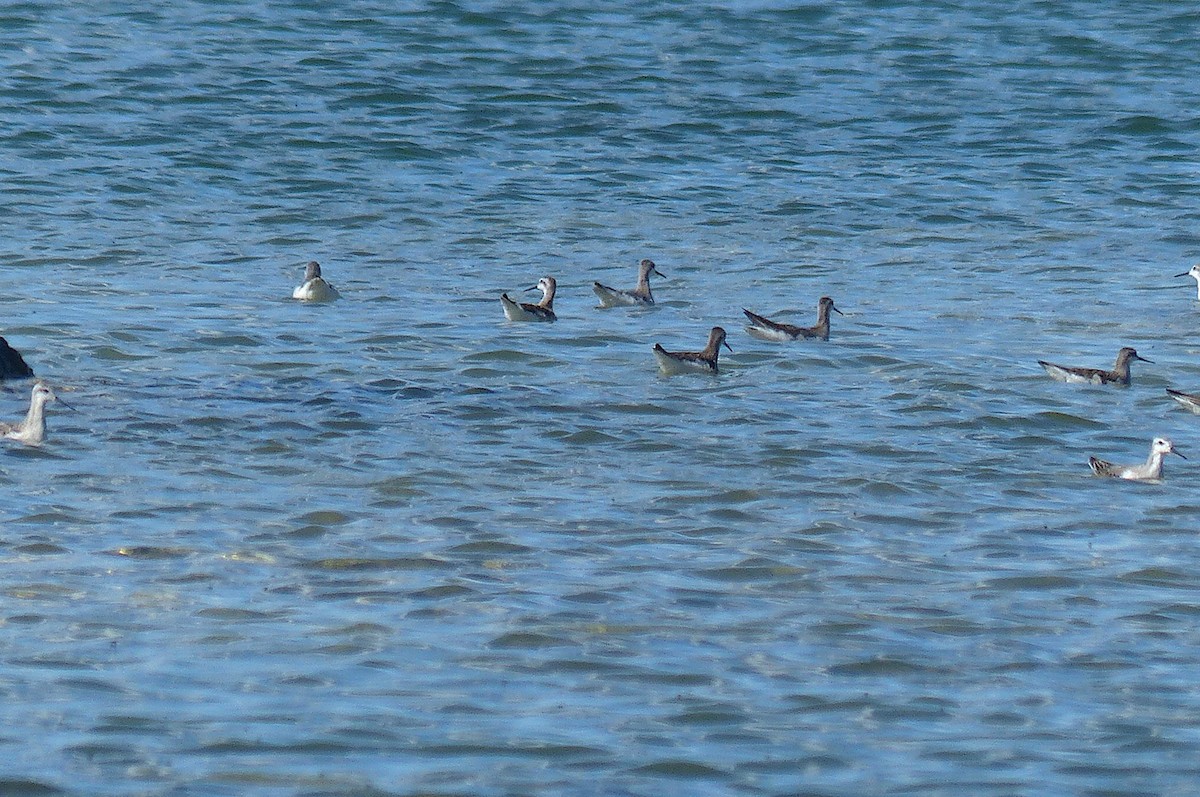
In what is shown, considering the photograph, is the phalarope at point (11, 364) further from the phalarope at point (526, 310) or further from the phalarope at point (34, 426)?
the phalarope at point (526, 310)

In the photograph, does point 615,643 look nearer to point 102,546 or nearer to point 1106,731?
point 1106,731

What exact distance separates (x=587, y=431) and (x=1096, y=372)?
4.90 metres

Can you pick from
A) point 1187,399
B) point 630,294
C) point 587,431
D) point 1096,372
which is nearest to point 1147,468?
Answer: point 1187,399

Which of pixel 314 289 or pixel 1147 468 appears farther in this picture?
pixel 314 289

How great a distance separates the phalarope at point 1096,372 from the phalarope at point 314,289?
7102 mm

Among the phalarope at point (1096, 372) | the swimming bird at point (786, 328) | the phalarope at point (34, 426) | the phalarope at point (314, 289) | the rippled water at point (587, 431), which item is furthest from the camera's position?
the phalarope at point (314, 289)

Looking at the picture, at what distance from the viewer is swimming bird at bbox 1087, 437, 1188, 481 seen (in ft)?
48.5

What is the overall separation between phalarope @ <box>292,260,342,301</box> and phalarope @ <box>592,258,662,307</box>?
106 inches

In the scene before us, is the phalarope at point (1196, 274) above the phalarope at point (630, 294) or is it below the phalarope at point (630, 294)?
above

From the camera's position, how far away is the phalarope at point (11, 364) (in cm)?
1705

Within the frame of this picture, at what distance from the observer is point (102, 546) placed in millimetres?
12328

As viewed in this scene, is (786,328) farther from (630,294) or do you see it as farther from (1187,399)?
(1187,399)

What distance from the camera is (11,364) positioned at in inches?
675

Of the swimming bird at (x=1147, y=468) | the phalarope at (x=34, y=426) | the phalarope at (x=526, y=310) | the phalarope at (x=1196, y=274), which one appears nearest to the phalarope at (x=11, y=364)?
the phalarope at (x=34, y=426)
